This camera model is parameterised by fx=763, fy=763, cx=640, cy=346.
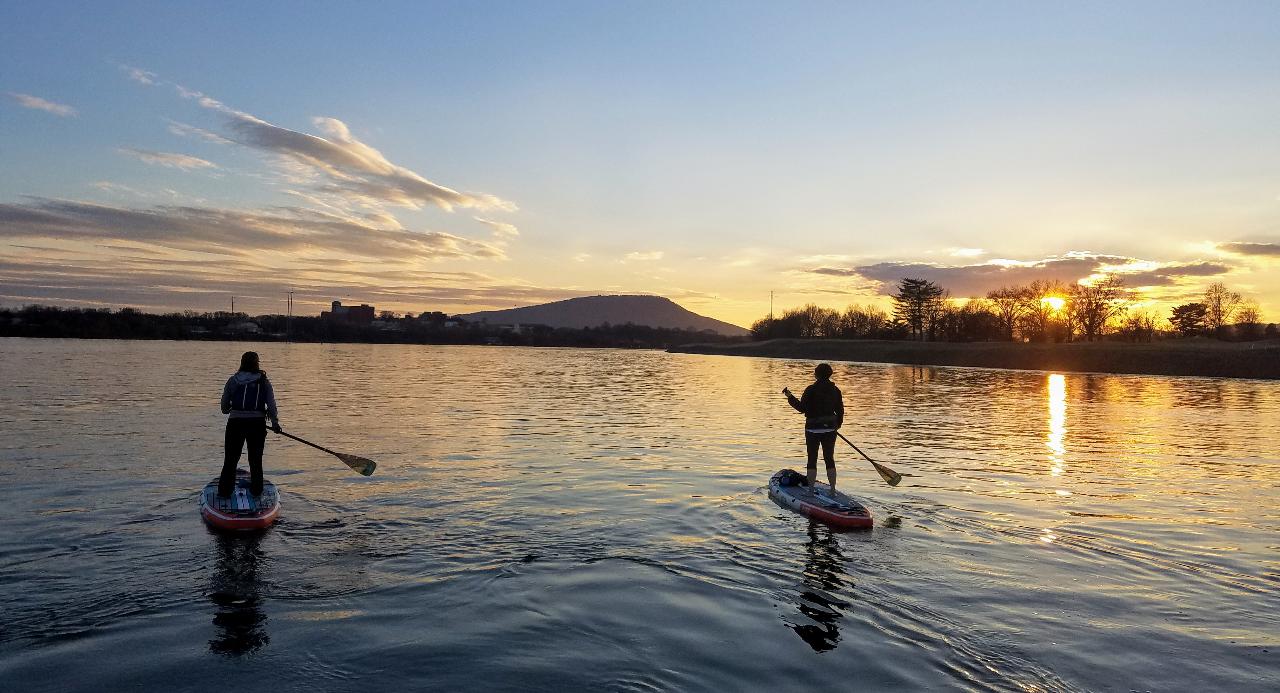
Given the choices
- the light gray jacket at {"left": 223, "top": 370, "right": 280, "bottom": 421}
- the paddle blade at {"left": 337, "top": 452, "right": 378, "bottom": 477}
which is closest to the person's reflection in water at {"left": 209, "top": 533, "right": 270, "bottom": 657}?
the light gray jacket at {"left": 223, "top": 370, "right": 280, "bottom": 421}

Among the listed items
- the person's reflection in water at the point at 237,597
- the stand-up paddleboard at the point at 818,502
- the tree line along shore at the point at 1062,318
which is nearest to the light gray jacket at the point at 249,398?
the person's reflection in water at the point at 237,597

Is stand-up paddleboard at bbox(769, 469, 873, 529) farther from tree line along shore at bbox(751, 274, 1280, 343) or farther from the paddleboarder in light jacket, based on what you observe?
tree line along shore at bbox(751, 274, 1280, 343)

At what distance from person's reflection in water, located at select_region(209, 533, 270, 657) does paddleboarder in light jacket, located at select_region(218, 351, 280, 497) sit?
1.21m

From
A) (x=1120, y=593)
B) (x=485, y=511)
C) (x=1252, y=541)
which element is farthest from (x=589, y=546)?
(x=1252, y=541)

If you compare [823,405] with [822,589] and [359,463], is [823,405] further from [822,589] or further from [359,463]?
[359,463]

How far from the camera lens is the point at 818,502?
13.4 m

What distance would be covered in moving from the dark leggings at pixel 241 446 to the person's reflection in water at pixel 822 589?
8.84m

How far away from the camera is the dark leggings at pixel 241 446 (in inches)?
488

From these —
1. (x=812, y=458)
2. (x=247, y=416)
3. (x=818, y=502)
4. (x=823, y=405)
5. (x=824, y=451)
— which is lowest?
(x=818, y=502)

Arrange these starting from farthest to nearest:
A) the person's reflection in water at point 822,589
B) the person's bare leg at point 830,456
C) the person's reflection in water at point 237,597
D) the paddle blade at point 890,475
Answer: the paddle blade at point 890,475 → the person's bare leg at point 830,456 → the person's reflection in water at point 822,589 → the person's reflection in water at point 237,597

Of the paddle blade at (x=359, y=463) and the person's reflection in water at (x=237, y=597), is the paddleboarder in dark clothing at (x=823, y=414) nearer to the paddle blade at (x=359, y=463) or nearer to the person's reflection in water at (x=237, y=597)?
the paddle blade at (x=359, y=463)

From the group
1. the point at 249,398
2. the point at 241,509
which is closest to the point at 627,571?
the point at 241,509

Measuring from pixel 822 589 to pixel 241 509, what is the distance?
28.8ft

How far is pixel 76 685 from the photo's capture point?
658cm
